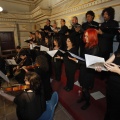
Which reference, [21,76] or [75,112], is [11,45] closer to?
[21,76]

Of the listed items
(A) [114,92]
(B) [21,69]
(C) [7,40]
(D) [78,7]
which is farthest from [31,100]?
(C) [7,40]

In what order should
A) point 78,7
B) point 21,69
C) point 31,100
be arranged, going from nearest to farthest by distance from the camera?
point 31,100
point 21,69
point 78,7

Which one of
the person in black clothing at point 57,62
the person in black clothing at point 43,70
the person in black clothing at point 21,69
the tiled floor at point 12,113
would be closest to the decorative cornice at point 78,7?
the person in black clothing at point 57,62

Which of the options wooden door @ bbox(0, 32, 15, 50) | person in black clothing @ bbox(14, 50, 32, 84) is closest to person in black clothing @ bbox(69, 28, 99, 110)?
person in black clothing @ bbox(14, 50, 32, 84)

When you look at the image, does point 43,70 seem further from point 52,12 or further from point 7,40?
point 7,40

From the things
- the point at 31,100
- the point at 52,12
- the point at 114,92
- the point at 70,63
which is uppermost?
the point at 52,12

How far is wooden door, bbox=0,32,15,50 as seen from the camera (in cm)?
865

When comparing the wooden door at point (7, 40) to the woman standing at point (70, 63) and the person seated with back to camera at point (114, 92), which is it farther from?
the person seated with back to camera at point (114, 92)

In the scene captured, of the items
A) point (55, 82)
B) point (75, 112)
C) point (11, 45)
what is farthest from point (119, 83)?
point (11, 45)

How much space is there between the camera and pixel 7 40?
8812 millimetres

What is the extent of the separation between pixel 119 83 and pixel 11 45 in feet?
30.0

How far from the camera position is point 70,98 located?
2895 millimetres

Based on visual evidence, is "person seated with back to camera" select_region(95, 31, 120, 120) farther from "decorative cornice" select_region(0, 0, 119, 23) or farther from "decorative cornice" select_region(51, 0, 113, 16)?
"decorative cornice" select_region(51, 0, 113, 16)

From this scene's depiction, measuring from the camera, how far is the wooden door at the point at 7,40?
8648 millimetres
